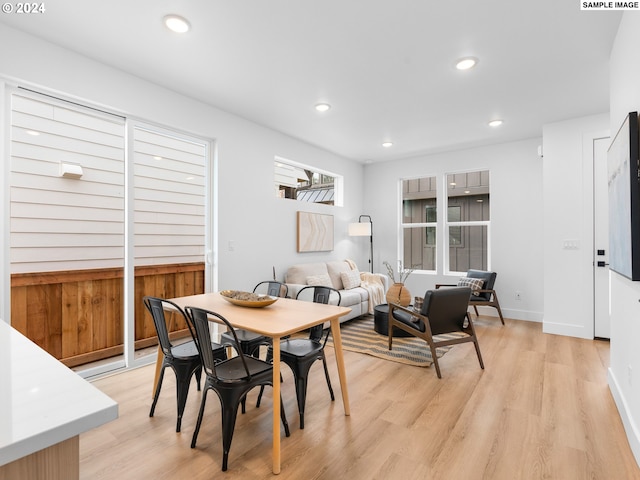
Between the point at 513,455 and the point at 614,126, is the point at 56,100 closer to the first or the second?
the point at 513,455

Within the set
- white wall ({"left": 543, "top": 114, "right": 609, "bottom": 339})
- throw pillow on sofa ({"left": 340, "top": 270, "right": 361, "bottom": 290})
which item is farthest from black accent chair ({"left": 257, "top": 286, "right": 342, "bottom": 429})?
white wall ({"left": 543, "top": 114, "right": 609, "bottom": 339})

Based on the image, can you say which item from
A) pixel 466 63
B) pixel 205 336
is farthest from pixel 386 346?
pixel 466 63

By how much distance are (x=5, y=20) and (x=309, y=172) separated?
12.7 ft

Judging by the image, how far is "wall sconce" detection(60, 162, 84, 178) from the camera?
304 cm

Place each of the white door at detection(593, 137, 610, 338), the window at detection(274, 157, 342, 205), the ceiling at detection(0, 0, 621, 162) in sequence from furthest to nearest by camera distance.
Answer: the window at detection(274, 157, 342, 205)
the white door at detection(593, 137, 610, 338)
the ceiling at detection(0, 0, 621, 162)

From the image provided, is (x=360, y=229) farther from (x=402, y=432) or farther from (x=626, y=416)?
(x=626, y=416)

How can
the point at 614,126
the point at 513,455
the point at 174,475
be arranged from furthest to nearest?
1. the point at 614,126
2. the point at 513,455
3. the point at 174,475

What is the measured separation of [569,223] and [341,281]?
3089 millimetres

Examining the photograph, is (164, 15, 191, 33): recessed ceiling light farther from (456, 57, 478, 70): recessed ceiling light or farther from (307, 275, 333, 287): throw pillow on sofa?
(307, 275, 333, 287): throw pillow on sofa

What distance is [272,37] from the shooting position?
2564 mm

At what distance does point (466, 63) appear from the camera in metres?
2.91

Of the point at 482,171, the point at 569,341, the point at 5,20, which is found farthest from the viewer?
the point at 482,171

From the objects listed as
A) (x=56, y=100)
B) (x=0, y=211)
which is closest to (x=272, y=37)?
(x=56, y=100)

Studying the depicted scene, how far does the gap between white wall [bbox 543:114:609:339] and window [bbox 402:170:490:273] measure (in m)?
1.23
